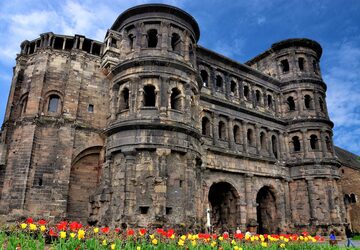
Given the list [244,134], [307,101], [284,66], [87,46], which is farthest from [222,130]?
[87,46]

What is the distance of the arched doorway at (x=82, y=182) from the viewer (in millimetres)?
18797

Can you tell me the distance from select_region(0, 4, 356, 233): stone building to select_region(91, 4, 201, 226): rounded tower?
2.4 inches

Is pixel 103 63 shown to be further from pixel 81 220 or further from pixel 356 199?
pixel 356 199

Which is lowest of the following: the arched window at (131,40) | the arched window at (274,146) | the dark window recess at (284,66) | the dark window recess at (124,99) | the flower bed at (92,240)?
the flower bed at (92,240)

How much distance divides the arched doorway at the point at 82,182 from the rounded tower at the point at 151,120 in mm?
1715

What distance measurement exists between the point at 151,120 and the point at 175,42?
19.4 feet

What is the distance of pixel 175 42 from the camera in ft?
64.9

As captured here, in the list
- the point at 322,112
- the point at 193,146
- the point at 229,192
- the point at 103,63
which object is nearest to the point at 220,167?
the point at 229,192

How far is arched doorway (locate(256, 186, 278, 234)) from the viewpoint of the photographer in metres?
24.5

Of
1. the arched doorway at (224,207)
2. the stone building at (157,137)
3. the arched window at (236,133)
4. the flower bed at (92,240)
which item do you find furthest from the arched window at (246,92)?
the flower bed at (92,240)

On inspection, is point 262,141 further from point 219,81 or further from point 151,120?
point 151,120

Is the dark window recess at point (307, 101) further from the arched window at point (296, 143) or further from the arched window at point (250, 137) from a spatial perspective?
the arched window at point (250, 137)

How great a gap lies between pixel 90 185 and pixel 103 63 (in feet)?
26.9

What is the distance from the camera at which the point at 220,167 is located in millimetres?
21328
